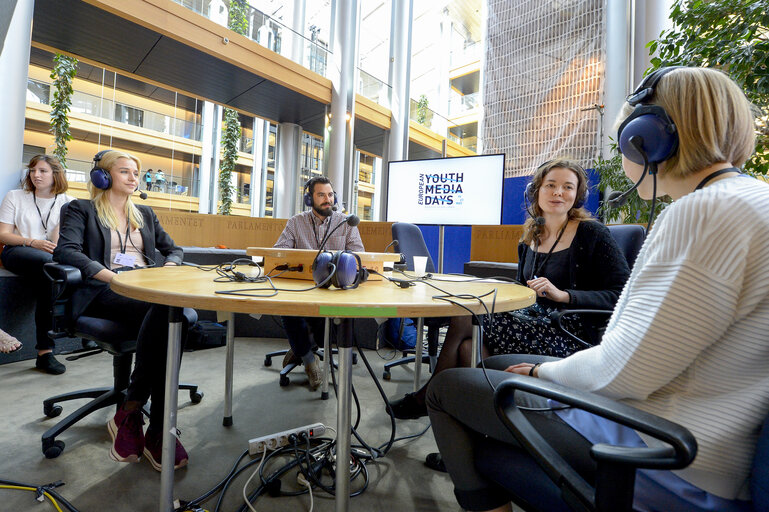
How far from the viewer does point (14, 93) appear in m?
2.87

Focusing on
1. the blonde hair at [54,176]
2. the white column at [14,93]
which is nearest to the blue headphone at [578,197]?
the blonde hair at [54,176]

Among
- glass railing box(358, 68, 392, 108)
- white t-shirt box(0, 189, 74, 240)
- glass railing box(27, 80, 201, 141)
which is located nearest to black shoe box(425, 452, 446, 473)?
white t-shirt box(0, 189, 74, 240)

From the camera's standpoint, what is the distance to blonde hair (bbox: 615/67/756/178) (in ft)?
2.06

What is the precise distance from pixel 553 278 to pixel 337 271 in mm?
981

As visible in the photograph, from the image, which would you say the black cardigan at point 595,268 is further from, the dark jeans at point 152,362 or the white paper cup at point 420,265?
the dark jeans at point 152,362

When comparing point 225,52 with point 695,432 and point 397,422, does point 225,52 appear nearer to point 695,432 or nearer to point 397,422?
point 397,422

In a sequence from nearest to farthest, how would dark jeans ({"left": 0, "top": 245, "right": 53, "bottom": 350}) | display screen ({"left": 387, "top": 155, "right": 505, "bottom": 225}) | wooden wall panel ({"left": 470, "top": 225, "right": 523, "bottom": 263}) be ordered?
dark jeans ({"left": 0, "top": 245, "right": 53, "bottom": 350}) → display screen ({"left": 387, "top": 155, "right": 505, "bottom": 225}) → wooden wall panel ({"left": 470, "top": 225, "right": 523, "bottom": 263})

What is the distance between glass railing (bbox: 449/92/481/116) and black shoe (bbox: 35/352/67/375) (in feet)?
32.3

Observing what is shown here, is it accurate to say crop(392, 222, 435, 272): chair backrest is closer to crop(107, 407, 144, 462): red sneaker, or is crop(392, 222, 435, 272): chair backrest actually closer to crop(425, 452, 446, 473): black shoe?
crop(425, 452, 446, 473): black shoe

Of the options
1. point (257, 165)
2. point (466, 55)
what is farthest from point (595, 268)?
point (466, 55)

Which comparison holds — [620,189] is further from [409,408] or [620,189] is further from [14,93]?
[14,93]

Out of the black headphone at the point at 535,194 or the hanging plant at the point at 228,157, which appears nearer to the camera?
the black headphone at the point at 535,194

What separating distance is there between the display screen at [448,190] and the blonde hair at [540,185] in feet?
3.73

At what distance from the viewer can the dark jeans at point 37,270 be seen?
2381 millimetres
